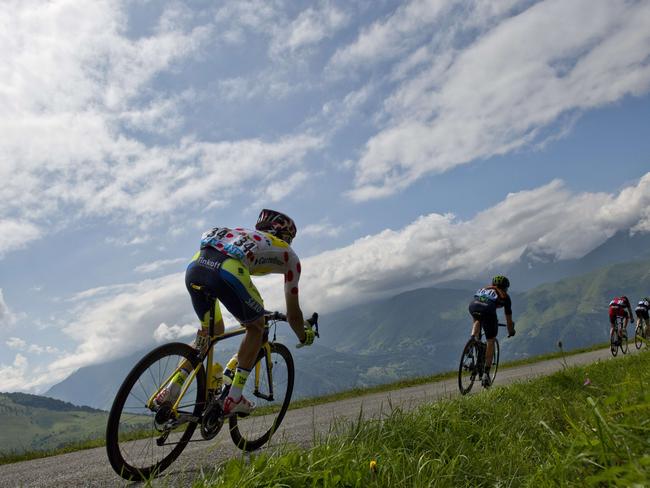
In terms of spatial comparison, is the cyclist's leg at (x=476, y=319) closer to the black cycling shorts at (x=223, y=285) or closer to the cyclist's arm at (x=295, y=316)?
the cyclist's arm at (x=295, y=316)

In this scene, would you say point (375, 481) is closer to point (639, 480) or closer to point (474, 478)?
point (474, 478)

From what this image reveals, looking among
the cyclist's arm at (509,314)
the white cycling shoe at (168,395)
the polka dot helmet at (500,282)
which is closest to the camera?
the white cycling shoe at (168,395)

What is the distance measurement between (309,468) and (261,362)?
3.22m

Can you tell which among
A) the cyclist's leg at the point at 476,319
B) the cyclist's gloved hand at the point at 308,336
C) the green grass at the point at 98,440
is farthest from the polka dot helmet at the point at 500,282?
the cyclist's gloved hand at the point at 308,336

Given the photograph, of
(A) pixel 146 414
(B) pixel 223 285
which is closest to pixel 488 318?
(B) pixel 223 285

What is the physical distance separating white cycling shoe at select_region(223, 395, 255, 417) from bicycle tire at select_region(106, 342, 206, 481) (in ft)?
0.86

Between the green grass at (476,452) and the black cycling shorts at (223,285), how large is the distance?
1.56 m

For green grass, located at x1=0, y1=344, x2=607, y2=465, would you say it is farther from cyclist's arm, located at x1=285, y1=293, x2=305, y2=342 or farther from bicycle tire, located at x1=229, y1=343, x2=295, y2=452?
bicycle tire, located at x1=229, y1=343, x2=295, y2=452

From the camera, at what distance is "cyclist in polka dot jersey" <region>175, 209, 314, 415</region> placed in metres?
4.99

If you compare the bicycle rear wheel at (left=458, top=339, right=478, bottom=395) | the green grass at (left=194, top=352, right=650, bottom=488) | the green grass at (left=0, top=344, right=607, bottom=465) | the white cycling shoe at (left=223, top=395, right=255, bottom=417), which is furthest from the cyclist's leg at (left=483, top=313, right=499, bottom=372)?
the white cycling shoe at (left=223, top=395, right=255, bottom=417)

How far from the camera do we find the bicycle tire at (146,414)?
4262 mm

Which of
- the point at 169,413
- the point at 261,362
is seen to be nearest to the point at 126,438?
the point at 169,413

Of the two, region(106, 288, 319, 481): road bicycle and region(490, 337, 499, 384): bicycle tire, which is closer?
region(106, 288, 319, 481): road bicycle

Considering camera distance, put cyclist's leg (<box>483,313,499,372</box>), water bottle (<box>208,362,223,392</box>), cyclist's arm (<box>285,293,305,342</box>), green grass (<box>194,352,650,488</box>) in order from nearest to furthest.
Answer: green grass (<box>194,352,650,488</box>) < water bottle (<box>208,362,223,392</box>) < cyclist's arm (<box>285,293,305,342</box>) < cyclist's leg (<box>483,313,499,372</box>)
